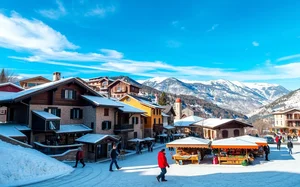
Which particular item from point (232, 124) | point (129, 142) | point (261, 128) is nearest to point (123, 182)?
point (129, 142)

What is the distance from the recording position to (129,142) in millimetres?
38250

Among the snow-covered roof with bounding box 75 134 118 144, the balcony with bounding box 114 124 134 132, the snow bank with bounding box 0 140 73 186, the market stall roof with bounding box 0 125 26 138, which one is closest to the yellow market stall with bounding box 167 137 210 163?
the snow-covered roof with bounding box 75 134 118 144

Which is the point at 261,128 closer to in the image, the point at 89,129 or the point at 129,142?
the point at 129,142

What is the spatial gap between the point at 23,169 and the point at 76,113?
17.2 meters

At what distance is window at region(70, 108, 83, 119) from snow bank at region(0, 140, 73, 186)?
1415cm

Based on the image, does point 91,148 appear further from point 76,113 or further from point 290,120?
point 290,120

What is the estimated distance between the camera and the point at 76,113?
30703 millimetres

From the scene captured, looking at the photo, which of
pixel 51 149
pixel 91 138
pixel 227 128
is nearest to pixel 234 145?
pixel 91 138

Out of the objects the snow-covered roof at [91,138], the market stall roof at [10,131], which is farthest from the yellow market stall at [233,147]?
the market stall roof at [10,131]

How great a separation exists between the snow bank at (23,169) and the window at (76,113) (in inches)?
557

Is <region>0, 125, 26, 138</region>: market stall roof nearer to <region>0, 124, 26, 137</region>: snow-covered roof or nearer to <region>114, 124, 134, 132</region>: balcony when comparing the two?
<region>0, 124, 26, 137</region>: snow-covered roof

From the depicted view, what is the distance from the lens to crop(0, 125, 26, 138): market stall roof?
2123cm

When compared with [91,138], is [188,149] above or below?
below

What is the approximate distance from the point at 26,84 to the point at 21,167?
5286 cm
